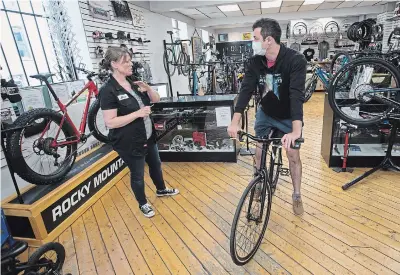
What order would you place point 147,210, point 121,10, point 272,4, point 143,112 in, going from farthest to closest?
1. point 272,4
2. point 121,10
3. point 147,210
4. point 143,112

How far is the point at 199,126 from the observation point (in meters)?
3.80

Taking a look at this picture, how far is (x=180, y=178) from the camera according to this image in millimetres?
3330

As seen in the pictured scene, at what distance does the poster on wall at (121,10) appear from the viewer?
4.83 m

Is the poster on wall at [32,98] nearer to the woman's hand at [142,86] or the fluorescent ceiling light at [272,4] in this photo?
the woman's hand at [142,86]

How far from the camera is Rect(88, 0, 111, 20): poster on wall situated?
160 inches

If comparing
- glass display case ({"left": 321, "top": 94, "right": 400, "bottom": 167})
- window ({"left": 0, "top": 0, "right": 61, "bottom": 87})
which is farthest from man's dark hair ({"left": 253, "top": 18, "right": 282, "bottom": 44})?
window ({"left": 0, "top": 0, "right": 61, "bottom": 87})

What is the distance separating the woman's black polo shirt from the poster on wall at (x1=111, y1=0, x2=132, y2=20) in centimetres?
346

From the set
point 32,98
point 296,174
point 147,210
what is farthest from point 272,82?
point 32,98

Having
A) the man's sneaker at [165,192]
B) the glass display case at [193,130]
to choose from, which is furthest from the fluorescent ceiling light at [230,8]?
the man's sneaker at [165,192]

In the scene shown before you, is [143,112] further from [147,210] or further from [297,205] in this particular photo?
[297,205]

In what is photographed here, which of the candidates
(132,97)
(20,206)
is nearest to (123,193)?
→ (20,206)

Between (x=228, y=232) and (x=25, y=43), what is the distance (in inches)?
138

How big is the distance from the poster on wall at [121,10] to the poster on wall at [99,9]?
0.76ft

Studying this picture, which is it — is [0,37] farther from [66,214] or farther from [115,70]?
[66,214]
